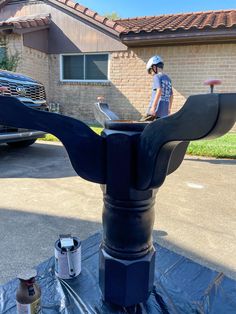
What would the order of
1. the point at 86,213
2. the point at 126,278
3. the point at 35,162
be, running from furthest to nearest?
the point at 35,162 < the point at 86,213 < the point at 126,278

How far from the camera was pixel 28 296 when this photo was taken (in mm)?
838

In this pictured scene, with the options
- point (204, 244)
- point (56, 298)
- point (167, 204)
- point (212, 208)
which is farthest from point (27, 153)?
point (56, 298)

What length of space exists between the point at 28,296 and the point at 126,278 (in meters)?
0.30

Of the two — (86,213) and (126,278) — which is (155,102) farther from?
(126,278)

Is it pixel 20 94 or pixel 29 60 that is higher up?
pixel 29 60

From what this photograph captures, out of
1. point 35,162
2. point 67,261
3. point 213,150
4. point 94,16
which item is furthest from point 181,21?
point 67,261

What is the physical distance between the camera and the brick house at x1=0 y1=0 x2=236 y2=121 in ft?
25.4

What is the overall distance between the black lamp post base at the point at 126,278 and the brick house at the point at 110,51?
7.31m

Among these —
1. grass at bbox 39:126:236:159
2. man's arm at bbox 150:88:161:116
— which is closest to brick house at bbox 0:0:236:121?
grass at bbox 39:126:236:159

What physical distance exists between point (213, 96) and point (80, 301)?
807 mm

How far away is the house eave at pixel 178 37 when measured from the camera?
706 centimetres

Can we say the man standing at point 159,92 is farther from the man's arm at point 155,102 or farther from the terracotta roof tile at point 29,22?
the terracotta roof tile at point 29,22

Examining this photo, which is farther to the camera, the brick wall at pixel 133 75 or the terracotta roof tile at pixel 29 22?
the terracotta roof tile at pixel 29 22

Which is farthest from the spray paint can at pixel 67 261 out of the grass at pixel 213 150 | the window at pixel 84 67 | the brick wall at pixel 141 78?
the window at pixel 84 67
